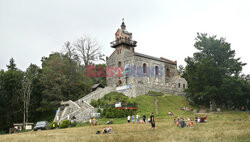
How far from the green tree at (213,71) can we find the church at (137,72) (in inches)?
306

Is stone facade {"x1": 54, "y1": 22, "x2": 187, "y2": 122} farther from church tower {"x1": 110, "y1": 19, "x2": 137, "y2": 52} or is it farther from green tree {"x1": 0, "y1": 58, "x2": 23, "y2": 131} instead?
green tree {"x1": 0, "y1": 58, "x2": 23, "y2": 131}

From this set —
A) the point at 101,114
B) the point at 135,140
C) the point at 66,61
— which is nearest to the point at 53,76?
the point at 66,61

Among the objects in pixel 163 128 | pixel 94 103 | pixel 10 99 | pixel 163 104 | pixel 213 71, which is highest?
pixel 213 71

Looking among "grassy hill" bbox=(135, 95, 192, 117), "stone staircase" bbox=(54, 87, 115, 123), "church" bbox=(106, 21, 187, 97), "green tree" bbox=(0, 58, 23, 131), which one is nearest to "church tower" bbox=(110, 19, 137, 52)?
"church" bbox=(106, 21, 187, 97)

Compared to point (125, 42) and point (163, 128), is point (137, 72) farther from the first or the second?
point (163, 128)

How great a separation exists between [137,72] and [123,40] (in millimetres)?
8148

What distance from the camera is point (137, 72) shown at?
50.7 m

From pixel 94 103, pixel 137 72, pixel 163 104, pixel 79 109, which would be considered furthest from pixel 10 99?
pixel 163 104

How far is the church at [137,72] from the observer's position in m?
49.2

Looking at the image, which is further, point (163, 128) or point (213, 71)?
point (213, 71)

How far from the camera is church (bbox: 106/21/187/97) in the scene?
49184mm

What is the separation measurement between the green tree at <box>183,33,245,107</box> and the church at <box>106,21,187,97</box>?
7.77 metres

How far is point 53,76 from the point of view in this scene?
50812 mm

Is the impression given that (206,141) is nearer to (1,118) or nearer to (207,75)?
(207,75)
